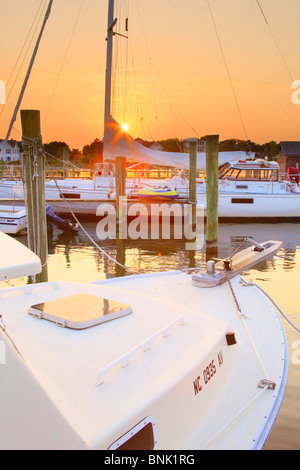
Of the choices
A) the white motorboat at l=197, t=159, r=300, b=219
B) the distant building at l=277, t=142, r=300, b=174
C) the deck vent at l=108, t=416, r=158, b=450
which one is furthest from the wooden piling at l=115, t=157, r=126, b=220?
the distant building at l=277, t=142, r=300, b=174

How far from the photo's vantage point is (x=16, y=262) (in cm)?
299

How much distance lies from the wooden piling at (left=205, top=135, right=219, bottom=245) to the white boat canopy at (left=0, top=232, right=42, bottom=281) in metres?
10.3

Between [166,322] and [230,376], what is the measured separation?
2.38 ft

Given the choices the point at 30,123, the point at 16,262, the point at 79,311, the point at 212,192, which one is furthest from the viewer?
the point at 212,192

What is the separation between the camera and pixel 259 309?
513 centimetres

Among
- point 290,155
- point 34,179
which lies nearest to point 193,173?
point 34,179

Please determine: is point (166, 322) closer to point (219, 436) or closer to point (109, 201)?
point (219, 436)

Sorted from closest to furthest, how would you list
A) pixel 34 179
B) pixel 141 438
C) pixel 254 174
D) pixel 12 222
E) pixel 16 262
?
pixel 141 438
pixel 16 262
pixel 34 179
pixel 12 222
pixel 254 174

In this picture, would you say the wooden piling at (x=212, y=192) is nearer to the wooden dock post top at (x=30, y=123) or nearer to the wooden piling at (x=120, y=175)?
the wooden piling at (x=120, y=175)

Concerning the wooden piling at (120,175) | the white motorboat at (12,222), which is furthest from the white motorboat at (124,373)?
the wooden piling at (120,175)

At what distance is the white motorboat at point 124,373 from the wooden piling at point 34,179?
11.2 ft

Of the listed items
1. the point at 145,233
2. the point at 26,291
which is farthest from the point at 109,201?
the point at 26,291

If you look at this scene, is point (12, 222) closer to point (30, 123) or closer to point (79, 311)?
point (30, 123)

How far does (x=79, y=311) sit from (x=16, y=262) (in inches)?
27.8
